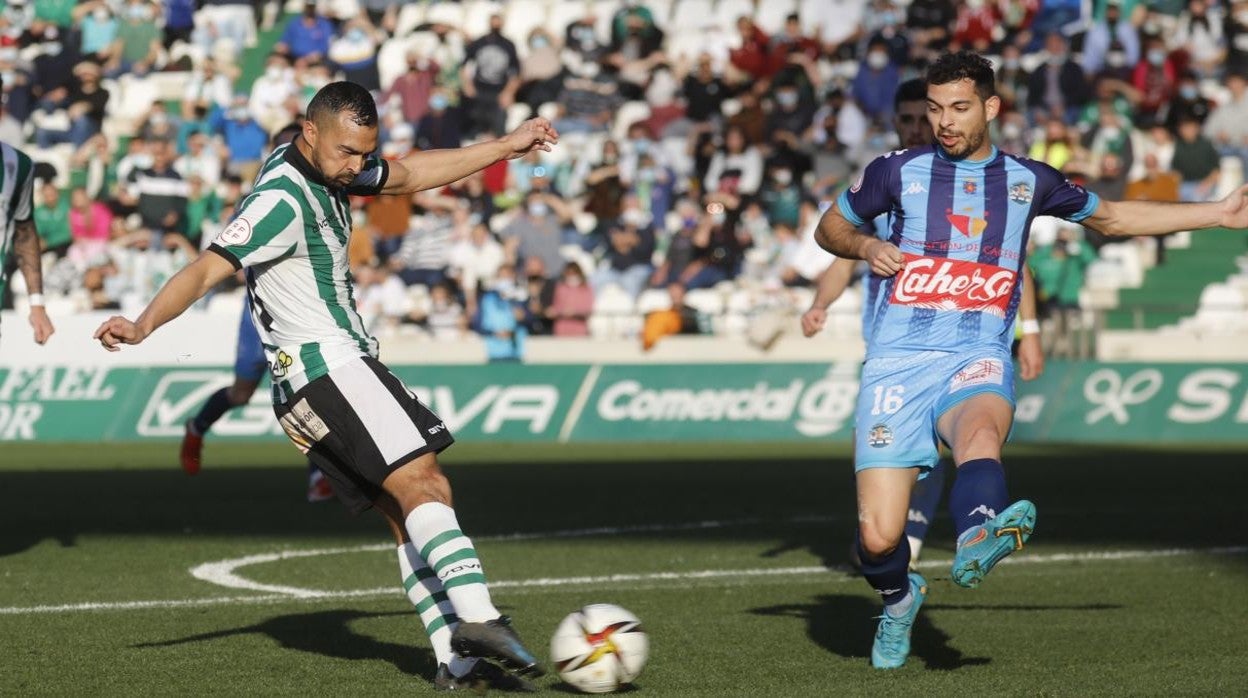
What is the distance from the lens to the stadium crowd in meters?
23.8

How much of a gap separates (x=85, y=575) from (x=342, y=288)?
12.7 ft

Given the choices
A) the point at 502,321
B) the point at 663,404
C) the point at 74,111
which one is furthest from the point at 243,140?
the point at 663,404

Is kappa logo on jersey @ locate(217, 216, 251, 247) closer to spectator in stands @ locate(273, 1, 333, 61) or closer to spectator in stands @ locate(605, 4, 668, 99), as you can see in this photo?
spectator in stands @ locate(605, 4, 668, 99)

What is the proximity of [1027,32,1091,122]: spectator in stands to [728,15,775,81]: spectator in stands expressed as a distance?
368 cm

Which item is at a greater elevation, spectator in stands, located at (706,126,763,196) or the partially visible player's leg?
the partially visible player's leg

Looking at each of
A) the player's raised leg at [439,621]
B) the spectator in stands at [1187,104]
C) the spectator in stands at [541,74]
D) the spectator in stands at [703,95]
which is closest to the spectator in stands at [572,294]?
the spectator in stands at [703,95]

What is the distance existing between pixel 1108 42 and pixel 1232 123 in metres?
2.26

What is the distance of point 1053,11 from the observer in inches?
1091

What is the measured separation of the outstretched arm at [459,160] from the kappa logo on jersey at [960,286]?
1496 mm

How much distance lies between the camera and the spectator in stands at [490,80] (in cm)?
2712

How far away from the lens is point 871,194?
7516 millimetres

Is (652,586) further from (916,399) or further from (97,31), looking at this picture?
(97,31)

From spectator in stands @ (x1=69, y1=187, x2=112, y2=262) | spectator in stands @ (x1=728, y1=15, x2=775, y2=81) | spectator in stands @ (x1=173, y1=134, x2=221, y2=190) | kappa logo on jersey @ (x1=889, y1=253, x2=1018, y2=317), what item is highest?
kappa logo on jersey @ (x1=889, y1=253, x2=1018, y2=317)

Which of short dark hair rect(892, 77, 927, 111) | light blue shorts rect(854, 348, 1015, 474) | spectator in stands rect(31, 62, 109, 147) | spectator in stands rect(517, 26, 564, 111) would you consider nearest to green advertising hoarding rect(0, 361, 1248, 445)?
spectator in stands rect(517, 26, 564, 111)
